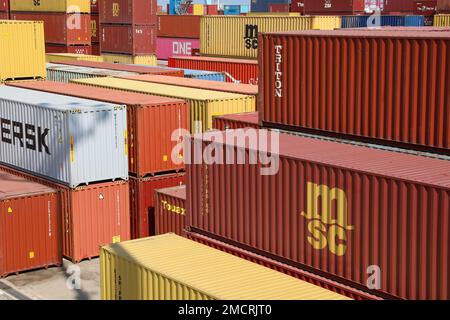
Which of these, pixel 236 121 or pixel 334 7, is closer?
pixel 236 121

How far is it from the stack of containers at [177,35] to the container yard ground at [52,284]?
153 feet

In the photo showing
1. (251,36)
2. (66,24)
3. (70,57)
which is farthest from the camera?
(66,24)

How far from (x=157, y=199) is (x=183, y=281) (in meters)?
8.68

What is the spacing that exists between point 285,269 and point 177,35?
57029mm

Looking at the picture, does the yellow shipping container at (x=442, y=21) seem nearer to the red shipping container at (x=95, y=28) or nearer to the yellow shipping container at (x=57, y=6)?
the yellow shipping container at (x=57, y=6)

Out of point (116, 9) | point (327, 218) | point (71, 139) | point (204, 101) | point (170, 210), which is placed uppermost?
point (116, 9)

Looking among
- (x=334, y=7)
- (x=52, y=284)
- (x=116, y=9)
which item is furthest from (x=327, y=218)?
(x=334, y=7)

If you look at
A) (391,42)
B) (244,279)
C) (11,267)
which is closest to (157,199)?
(11,267)

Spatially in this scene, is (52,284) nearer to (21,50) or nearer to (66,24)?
(21,50)

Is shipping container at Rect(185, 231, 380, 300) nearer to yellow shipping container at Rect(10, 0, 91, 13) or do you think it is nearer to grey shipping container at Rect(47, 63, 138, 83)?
grey shipping container at Rect(47, 63, 138, 83)

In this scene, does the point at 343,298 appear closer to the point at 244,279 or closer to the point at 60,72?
the point at 244,279

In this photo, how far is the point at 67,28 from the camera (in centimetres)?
5559

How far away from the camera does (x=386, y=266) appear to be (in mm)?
14516

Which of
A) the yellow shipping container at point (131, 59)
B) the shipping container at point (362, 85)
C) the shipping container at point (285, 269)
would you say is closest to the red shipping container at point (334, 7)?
the yellow shipping container at point (131, 59)
